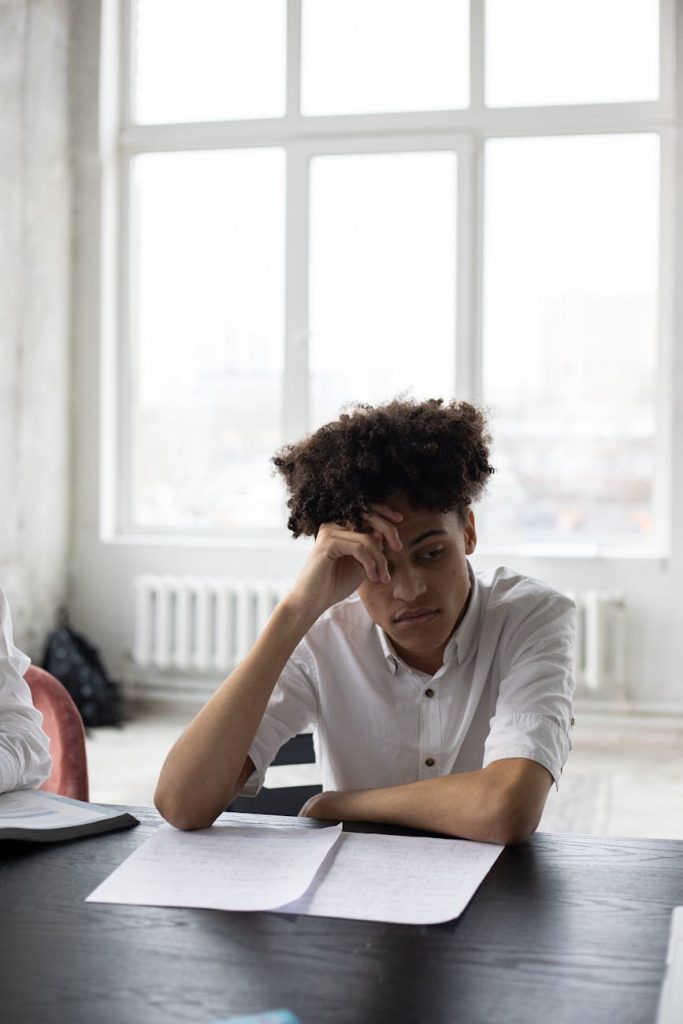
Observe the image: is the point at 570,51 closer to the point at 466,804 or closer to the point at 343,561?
the point at 343,561

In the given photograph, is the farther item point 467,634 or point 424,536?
point 467,634

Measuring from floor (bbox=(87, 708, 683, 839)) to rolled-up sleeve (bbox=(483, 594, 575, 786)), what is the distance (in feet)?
5.62

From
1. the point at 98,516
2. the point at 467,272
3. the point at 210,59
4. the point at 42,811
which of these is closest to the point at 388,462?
the point at 42,811

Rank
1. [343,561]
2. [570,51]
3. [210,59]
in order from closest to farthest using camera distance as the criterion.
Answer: [343,561], [570,51], [210,59]

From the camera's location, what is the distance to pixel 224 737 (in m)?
1.52

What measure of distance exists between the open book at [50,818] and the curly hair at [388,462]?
0.49 meters

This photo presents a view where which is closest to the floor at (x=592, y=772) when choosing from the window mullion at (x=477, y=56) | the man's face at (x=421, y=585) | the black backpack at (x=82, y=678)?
the black backpack at (x=82, y=678)

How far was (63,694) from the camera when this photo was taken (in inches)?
70.6

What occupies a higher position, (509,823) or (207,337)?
(207,337)

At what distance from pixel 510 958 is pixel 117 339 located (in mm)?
4612

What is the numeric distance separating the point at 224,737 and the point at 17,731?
0.28m

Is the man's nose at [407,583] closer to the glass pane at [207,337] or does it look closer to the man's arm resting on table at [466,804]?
the man's arm resting on table at [466,804]

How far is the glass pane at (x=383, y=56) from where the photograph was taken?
4.84 metres

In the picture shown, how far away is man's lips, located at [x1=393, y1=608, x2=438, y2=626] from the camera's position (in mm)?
1564
